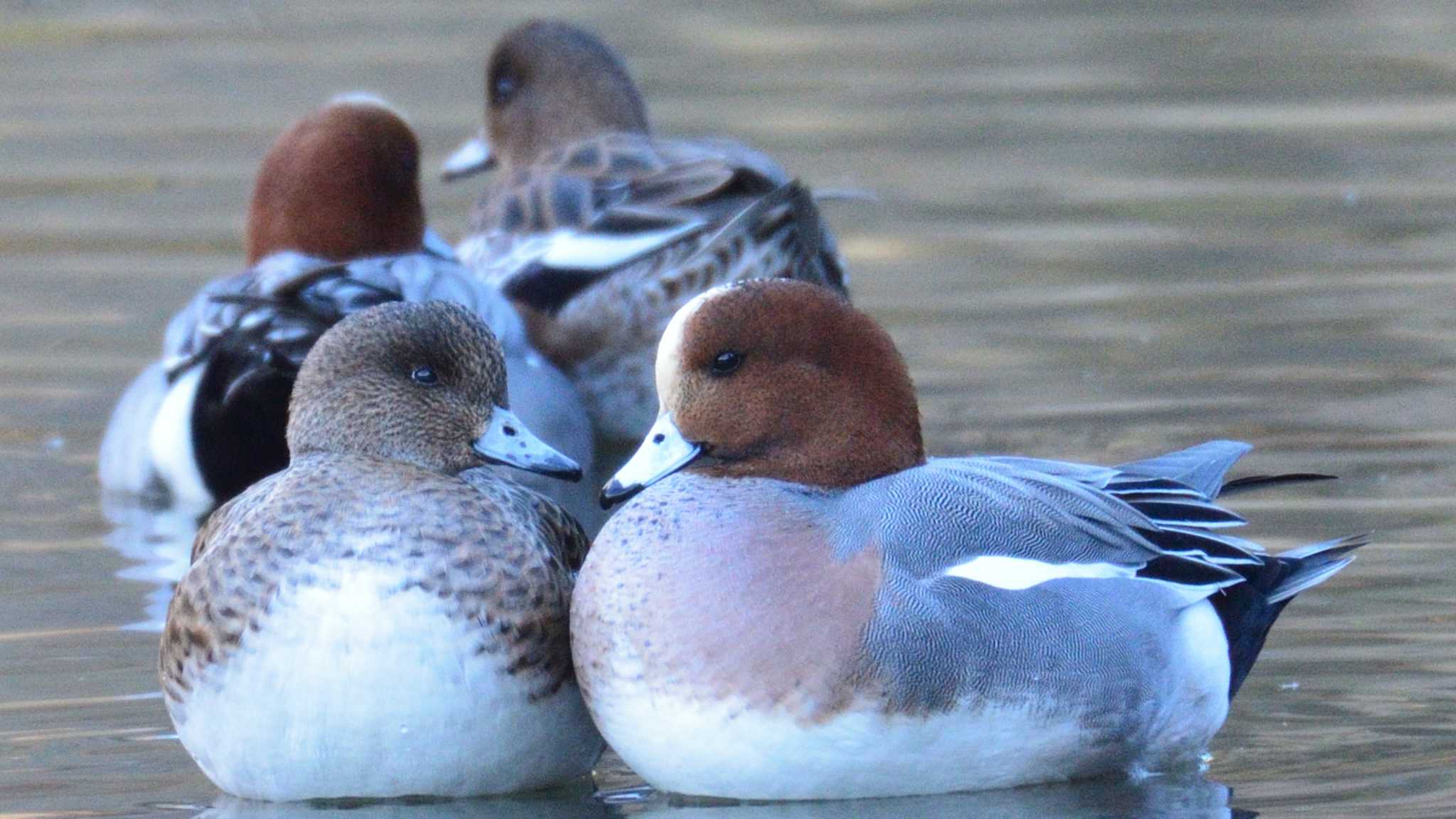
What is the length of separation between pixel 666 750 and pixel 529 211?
3877 mm

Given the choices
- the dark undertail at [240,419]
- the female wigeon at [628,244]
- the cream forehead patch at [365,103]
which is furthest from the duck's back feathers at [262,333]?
the female wigeon at [628,244]

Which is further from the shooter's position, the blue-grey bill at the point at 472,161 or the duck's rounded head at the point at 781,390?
the blue-grey bill at the point at 472,161

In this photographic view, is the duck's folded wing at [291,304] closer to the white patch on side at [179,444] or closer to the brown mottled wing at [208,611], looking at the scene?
the white patch on side at [179,444]

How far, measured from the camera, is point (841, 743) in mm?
3912

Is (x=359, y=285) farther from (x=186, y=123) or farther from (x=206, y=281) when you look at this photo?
(x=186, y=123)

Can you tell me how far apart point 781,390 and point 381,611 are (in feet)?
2.52

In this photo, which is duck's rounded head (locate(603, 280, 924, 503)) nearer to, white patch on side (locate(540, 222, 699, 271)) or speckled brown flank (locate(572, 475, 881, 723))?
speckled brown flank (locate(572, 475, 881, 723))

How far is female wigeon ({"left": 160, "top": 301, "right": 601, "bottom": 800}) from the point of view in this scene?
394 cm

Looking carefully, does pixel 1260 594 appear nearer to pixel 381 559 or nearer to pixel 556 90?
pixel 381 559

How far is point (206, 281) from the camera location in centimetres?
905

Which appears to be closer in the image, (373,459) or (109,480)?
(373,459)

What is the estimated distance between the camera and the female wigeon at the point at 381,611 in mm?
3936

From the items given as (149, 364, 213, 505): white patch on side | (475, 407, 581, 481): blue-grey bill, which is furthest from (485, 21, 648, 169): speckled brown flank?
(475, 407, 581, 481): blue-grey bill

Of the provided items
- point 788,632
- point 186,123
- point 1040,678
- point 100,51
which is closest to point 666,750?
point 788,632
